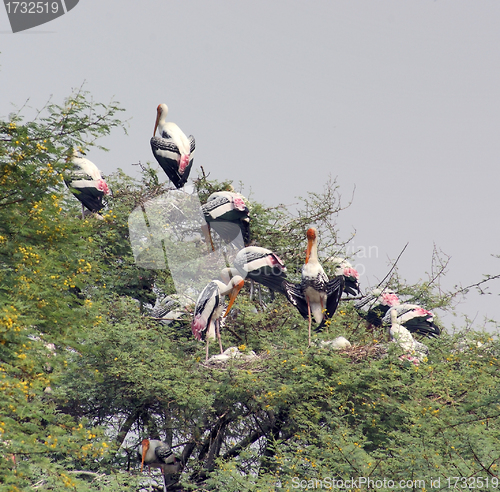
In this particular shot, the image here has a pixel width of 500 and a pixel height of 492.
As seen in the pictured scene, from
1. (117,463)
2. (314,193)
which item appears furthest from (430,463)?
(314,193)

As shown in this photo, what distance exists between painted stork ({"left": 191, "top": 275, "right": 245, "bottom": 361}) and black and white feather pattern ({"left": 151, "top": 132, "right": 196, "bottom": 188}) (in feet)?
9.61

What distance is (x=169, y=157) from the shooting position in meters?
12.6

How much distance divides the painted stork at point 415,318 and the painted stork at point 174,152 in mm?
4406

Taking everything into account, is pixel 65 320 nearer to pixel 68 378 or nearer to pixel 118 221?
pixel 68 378

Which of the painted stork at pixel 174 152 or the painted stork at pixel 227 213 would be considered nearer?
the painted stork at pixel 227 213

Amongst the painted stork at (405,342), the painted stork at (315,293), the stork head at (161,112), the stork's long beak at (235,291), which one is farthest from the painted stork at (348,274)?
the stork head at (161,112)

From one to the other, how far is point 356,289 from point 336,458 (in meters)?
5.45

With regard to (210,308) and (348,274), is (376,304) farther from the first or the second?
(210,308)

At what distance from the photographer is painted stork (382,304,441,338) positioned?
11641 mm

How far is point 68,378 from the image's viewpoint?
10.1 meters

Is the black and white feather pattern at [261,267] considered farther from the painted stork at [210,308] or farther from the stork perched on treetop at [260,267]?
the painted stork at [210,308]

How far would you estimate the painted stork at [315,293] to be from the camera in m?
10.3

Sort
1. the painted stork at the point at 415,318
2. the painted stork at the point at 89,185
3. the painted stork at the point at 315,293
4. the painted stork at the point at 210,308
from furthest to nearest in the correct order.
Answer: the painted stork at the point at 89,185 < the painted stork at the point at 415,318 < the painted stork at the point at 210,308 < the painted stork at the point at 315,293

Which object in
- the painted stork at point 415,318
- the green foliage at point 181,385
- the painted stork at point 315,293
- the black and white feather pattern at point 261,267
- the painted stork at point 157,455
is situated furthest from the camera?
the painted stork at point 415,318
